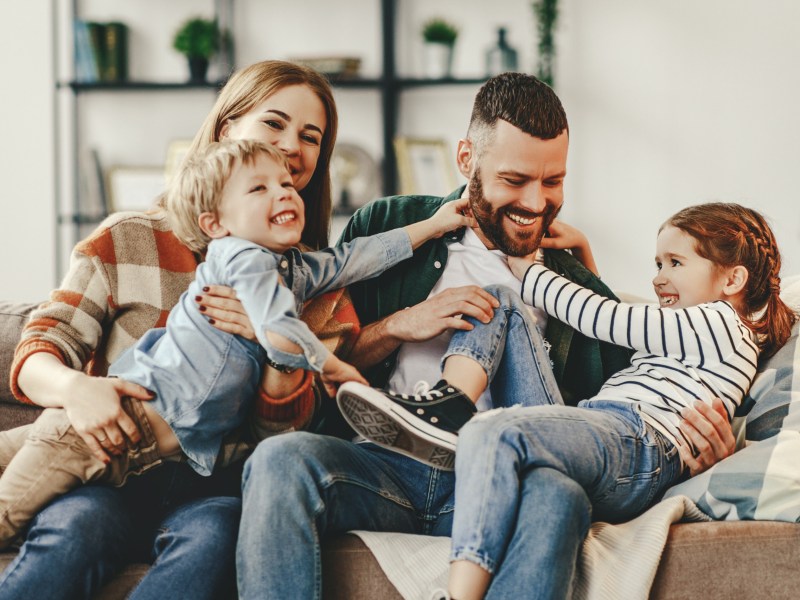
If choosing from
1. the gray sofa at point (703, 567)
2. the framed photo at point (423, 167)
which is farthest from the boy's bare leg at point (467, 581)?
the framed photo at point (423, 167)

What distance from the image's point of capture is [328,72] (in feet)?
13.5

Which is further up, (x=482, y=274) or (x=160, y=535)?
(x=482, y=274)

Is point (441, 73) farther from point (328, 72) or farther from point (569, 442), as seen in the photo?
point (569, 442)

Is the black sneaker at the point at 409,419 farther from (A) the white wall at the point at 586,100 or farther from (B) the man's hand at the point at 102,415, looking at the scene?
(A) the white wall at the point at 586,100

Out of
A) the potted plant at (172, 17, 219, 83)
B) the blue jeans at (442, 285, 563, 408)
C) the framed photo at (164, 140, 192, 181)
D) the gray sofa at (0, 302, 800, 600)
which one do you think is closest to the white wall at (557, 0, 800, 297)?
the potted plant at (172, 17, 219, 83)

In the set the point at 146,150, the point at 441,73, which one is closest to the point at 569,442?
the point at 441,73

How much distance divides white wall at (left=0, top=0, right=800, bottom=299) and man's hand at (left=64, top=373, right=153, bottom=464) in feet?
9.64

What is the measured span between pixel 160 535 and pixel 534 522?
0.63m

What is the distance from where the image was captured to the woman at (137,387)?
138 cm

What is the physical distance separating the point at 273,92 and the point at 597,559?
1104 millimetres

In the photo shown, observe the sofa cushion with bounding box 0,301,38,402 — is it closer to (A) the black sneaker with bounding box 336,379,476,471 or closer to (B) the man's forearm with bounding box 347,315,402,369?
(B) the man's forearm with bounding box 347,315,402,369

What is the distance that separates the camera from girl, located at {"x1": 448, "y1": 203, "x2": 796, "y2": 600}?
4.25ft

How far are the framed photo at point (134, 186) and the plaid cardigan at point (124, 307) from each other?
251cm

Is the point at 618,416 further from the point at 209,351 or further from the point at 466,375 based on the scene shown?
the point at 209,351
